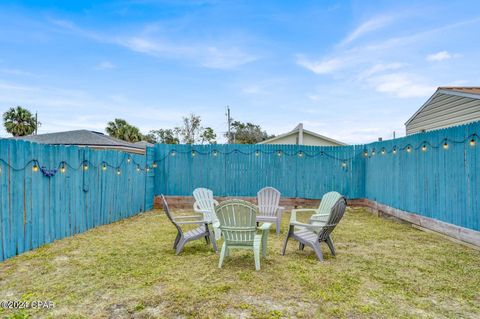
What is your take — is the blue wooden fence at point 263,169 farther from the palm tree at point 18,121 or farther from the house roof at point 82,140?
the palm tree at point 18,121

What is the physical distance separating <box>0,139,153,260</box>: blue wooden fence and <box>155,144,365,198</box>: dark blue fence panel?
5.83 feet

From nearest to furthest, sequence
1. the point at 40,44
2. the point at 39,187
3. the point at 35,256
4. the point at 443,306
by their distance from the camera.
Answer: the point at 443,306, the point at 35,256, the point at 39,187, the point at 40,44

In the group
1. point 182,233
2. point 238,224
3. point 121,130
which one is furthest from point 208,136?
point 238,224

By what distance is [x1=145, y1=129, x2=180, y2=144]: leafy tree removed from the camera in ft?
107

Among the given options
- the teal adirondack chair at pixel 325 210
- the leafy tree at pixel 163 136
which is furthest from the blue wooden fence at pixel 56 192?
the leafy tree at pixel 163 136

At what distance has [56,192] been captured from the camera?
4996 millimetres

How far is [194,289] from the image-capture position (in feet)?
9.69

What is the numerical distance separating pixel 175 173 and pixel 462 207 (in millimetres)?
7371

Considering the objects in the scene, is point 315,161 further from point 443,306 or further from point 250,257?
point 443,306

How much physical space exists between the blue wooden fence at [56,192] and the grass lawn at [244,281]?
1.13 ft

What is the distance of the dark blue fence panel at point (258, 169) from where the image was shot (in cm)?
919

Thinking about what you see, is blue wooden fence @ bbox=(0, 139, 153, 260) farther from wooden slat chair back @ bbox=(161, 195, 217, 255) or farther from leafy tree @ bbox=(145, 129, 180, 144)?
leafy tree @ bbox=(145, 129, 180, 144)

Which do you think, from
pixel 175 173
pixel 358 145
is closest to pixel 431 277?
pixel 358 145

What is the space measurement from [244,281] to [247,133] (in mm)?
30930
